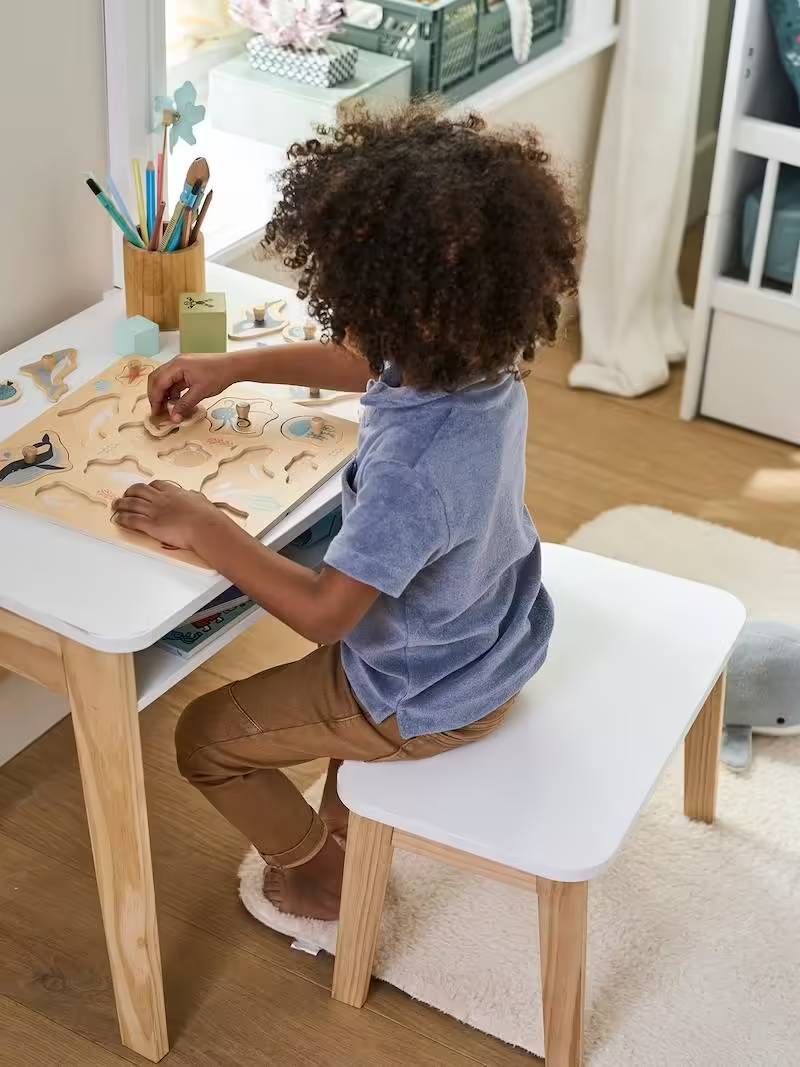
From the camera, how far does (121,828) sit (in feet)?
4.35

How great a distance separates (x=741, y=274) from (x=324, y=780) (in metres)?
1.33

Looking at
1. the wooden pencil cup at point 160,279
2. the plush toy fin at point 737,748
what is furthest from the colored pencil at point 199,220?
the plush toy fin at point 737,748

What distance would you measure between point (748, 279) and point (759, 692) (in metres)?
0.96

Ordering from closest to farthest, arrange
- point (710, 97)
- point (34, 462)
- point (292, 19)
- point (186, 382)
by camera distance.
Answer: point (34, 462), point (186, 382), point (292, 19), point (710, 97)

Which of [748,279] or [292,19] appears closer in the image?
[292,19]

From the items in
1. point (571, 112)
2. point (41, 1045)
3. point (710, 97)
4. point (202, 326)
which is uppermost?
point (202, 326)

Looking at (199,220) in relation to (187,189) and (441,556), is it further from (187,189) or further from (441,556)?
(441,556)

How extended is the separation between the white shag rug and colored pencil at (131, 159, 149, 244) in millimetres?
760

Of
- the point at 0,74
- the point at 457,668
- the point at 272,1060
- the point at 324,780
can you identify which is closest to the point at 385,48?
the point at 0,74

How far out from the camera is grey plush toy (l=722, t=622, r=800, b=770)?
74.2 inches

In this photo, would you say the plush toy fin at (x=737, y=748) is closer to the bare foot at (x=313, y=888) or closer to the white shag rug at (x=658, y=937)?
the white shag rug at (x=658, y=937)

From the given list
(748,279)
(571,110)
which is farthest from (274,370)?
(571,110)

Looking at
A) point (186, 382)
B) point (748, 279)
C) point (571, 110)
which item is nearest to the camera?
point (186, 382)

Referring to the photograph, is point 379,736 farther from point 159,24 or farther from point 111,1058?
point 159,24
